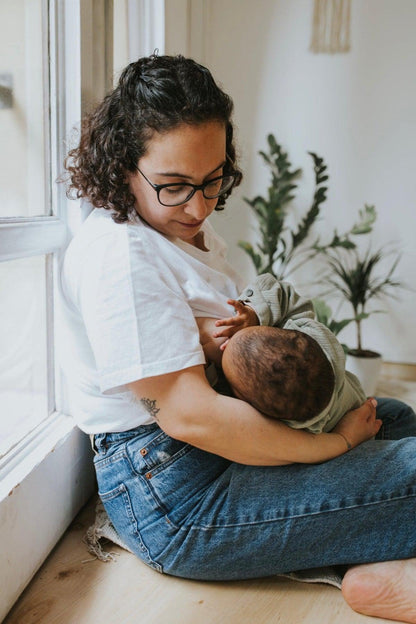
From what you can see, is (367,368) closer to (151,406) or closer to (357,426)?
(357,426)

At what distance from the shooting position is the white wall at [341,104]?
302 cm

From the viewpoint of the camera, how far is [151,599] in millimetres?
1278

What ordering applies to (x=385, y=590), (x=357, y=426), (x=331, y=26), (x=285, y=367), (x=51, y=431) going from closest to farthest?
(x=285, y=367) → (x=385, y=590) → (x=357, y=426) → (x=51, y=431) → (x=331, y=26)

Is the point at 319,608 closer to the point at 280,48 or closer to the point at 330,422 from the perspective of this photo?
the point at 330,422

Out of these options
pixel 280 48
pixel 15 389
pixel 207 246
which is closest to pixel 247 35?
pixel 280 48

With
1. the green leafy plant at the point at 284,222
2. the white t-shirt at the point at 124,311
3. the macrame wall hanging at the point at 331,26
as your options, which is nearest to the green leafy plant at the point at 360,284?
the green leafy plant at the point at 284,222

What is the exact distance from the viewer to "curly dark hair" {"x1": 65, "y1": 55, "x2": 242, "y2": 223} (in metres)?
1.21

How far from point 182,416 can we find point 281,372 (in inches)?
8.1

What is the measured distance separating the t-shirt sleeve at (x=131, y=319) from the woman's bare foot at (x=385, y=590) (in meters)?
0.58

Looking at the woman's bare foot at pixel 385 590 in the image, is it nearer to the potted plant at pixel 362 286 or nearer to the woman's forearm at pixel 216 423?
the woman's forearm at pixel 216 423

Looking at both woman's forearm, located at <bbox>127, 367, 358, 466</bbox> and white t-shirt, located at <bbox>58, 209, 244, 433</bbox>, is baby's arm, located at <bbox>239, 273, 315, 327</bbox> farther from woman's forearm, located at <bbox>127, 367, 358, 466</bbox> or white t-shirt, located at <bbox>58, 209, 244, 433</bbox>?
woman's forearm, located at <bbox>127, 367, 358, 466</bbox>

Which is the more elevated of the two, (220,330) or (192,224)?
(192,224)

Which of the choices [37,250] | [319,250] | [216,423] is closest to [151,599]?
[216,423]

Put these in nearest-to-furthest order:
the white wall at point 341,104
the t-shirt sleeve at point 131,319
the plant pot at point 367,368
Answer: the t-shirt sleeve at point 131,319 → the plant pot at point 367,368 → the white wall at point 341,104
